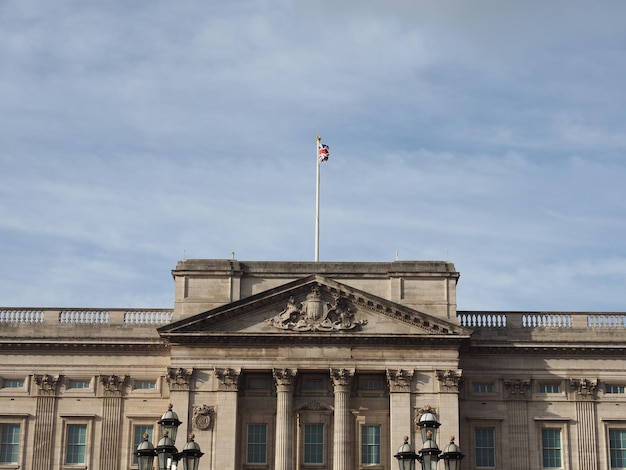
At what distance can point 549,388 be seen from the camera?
67.5 metres

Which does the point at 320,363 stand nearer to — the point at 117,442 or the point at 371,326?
the point at 371,326

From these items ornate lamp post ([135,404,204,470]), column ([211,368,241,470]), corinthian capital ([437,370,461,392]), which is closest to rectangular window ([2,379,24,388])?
column ([211,368,241,470])

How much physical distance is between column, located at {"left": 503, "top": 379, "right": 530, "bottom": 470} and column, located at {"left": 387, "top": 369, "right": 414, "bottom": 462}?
5.79m

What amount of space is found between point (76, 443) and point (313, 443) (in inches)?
511

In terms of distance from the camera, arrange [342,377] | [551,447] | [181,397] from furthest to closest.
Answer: [551,447] < [342,377] < [181,397]

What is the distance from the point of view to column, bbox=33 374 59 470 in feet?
217

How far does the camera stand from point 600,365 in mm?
67500

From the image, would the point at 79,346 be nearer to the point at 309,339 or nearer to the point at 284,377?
the point at 284,377

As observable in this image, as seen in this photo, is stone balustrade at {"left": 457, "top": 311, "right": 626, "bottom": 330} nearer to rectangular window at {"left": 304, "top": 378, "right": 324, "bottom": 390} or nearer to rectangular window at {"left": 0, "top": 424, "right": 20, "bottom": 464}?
rectangular window at {"left": 304, "top": 378, "right": 324, "bottom": 390}

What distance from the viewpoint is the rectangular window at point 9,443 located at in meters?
66.6

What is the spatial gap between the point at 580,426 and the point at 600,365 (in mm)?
3606

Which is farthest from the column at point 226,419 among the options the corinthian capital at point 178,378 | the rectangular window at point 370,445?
the rectangular window at point 370,445

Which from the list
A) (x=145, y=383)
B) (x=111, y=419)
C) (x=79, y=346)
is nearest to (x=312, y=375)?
(x=145, y=383)

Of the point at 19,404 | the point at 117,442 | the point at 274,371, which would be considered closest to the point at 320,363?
→ the point at 274,371
